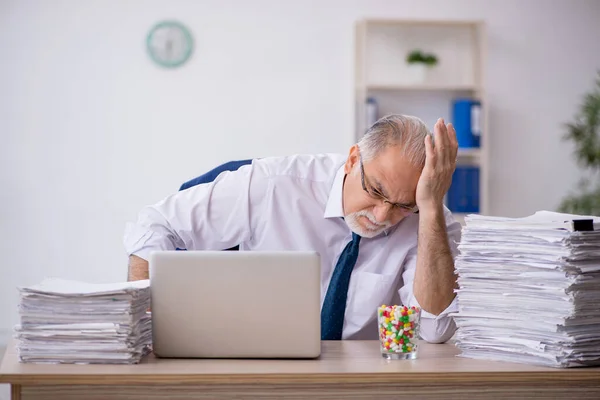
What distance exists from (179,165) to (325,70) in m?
1.07

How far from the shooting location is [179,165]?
4.82 metres

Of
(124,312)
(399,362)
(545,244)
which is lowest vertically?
(399,362)

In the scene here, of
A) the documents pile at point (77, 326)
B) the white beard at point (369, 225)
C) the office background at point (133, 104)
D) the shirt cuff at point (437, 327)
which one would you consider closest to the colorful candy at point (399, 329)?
the shirt cuff at point (437, 327)

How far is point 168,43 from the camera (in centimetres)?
474

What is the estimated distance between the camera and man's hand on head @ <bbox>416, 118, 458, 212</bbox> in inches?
73.8

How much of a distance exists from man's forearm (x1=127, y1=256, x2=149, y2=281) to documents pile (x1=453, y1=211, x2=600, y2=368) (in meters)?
0.84

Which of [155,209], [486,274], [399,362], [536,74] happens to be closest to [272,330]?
[399,362]

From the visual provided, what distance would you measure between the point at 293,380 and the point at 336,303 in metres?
0.69

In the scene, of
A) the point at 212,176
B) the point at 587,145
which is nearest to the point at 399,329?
the point at 212,176

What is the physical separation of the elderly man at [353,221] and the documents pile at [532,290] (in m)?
0.21

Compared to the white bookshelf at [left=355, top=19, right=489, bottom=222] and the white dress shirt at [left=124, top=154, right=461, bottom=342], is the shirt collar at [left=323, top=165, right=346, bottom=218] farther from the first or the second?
the white bookshelf at [left=355, top=19, right=489, bottom=222]

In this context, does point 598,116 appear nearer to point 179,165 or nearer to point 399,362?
point 179,165

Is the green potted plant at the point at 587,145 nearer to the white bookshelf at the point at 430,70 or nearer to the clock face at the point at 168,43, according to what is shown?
the white bookshelf at the point at 430,70

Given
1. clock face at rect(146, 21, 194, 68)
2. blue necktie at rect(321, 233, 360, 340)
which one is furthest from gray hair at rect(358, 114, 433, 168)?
clock face at rect(146, 21, 194, 68)
